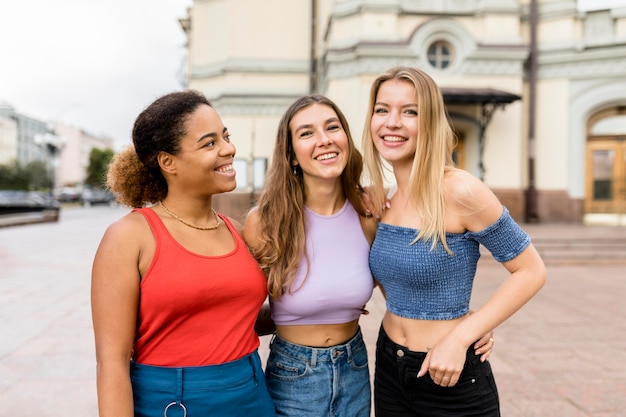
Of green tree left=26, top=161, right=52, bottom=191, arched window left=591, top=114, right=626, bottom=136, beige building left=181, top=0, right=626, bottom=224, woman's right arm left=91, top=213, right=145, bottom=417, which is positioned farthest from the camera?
green tree left=26, top=161, right=52, bottom=191

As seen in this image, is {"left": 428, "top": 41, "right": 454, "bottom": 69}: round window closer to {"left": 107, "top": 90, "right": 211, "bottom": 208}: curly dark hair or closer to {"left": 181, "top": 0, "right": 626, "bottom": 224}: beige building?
{"left": 181, "top": 0, "right": 626, "bottom": 224}: beige building

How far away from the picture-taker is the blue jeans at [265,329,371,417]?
82.6 inches

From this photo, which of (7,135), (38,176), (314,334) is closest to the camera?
(314,334)

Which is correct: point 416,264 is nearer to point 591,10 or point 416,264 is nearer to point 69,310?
point 69,310

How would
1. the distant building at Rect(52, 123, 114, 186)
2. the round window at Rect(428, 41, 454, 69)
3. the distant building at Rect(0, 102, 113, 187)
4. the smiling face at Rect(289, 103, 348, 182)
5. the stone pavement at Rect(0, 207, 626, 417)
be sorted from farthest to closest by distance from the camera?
1. the distant building at Rect(52, 123, 114, 186)
2. the distant building at Rect(0, 102, 113, 187)
3. the round window at Rect(428, 41, 454, 69)
4. the stone pavement at Rect(0, 207, 626, 417)
5. the smiling face at Rect(289, 103, 348, 182)

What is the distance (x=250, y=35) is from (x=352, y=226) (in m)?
18.7

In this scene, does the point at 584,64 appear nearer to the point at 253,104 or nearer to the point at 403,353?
the point at 253,104

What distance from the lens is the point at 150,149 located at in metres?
1.86

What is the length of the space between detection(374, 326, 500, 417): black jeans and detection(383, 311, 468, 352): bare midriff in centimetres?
3

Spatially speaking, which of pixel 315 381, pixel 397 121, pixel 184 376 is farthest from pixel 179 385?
pixel 397 121

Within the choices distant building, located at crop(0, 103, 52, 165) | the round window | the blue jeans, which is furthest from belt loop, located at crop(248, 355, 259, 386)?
distant building, located at crop(0, 103, 52, 165)

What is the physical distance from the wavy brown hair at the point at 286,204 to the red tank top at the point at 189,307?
23 centimetres

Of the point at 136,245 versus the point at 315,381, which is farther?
the point at 315,381

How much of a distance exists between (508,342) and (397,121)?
4.10 metres
